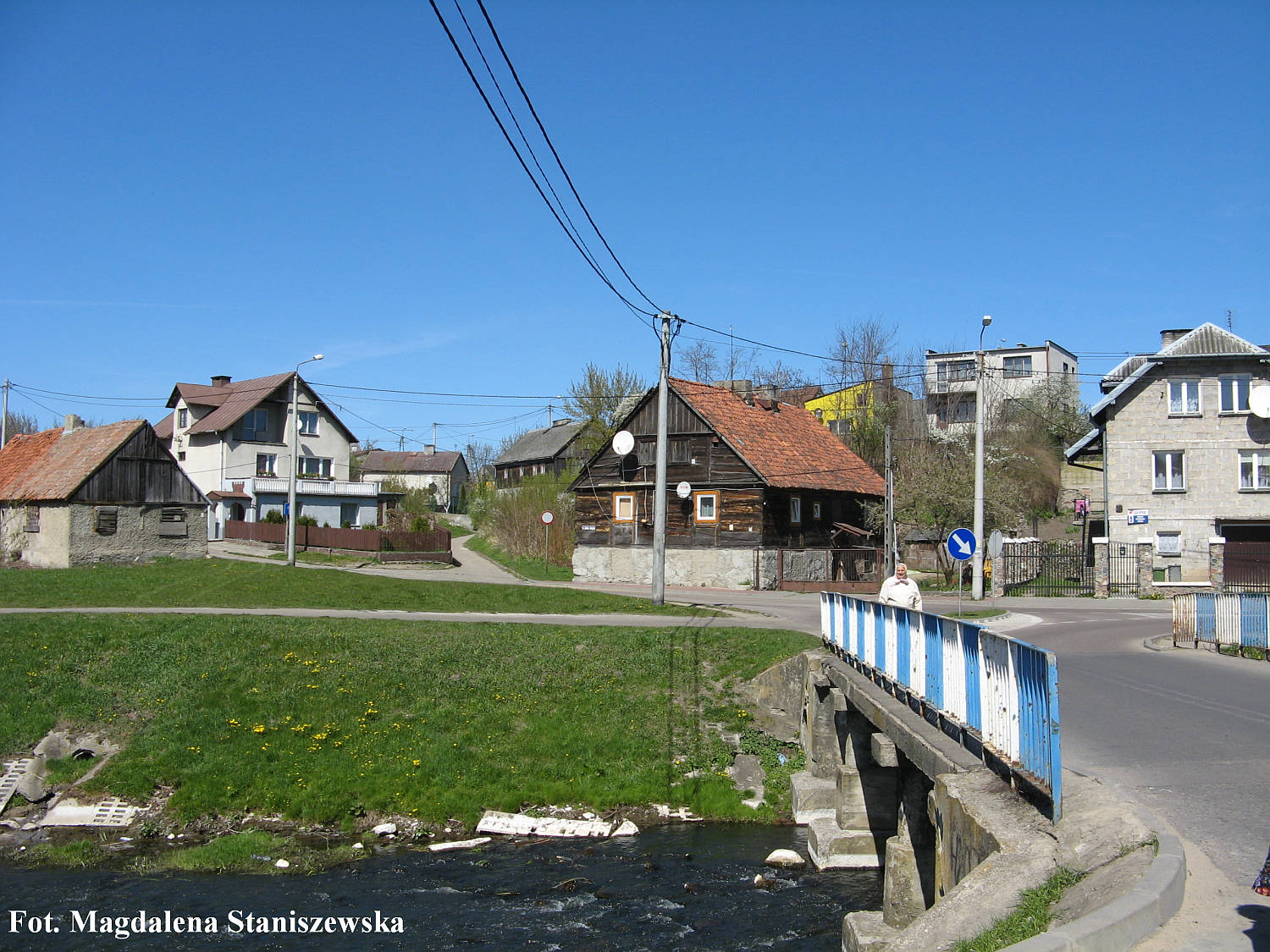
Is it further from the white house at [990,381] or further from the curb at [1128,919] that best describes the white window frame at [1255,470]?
the curb at [1128,919]

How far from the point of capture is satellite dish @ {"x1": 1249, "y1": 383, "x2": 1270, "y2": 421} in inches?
1428

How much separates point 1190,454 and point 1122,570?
17.9ft

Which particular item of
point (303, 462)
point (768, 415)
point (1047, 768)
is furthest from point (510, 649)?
point (303, 462)

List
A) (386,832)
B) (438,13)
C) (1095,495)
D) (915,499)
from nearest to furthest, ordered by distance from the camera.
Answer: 1. (438,13)
2. (386,832)
3. (915,499)
4. (1095,495)

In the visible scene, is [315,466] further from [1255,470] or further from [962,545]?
[962,545]

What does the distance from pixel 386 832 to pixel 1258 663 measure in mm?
15237

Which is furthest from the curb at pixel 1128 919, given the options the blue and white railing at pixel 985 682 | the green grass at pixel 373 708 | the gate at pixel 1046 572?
the gate at pixel 1046 572

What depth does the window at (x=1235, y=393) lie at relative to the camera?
124 feet

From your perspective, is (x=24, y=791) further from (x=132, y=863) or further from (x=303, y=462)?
(x=303, y=462)

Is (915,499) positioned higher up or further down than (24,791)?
higher up

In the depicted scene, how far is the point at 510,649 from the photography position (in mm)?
20531

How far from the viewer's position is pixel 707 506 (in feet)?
133

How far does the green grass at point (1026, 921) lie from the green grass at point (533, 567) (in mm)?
37916

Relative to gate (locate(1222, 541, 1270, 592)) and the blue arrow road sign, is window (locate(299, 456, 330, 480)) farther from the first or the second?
the blue arrow road sign
